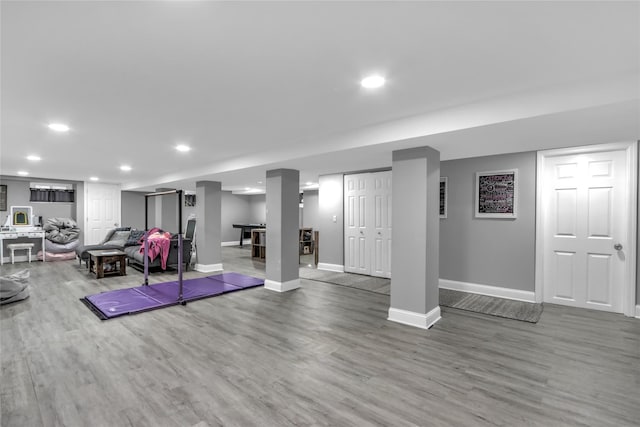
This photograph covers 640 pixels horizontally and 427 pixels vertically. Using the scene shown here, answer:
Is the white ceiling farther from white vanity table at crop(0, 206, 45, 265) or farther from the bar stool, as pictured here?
the bar stool

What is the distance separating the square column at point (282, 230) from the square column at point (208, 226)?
1998 millimetres

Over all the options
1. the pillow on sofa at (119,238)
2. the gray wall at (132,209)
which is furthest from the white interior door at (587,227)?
the gray wall at (132,209)

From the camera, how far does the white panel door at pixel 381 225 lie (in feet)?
19.1

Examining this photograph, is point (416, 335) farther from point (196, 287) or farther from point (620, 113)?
point (196, 287)

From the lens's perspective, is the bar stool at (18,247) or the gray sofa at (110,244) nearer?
the gray sofa at (110,244)

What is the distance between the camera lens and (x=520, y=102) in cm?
239

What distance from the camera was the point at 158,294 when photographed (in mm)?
4711

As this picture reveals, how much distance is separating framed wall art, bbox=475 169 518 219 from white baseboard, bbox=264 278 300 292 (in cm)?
307

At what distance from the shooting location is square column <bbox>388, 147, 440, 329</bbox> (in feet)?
11.0

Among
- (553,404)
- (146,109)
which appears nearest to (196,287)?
(146,109)

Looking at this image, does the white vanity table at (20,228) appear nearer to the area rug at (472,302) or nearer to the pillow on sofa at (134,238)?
the pillow on sofa at (134,238)

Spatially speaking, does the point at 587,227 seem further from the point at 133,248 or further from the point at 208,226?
the point at 133,248

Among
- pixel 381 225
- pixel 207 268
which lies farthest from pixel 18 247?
pixel 381 225

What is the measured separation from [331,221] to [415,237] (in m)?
3.38
